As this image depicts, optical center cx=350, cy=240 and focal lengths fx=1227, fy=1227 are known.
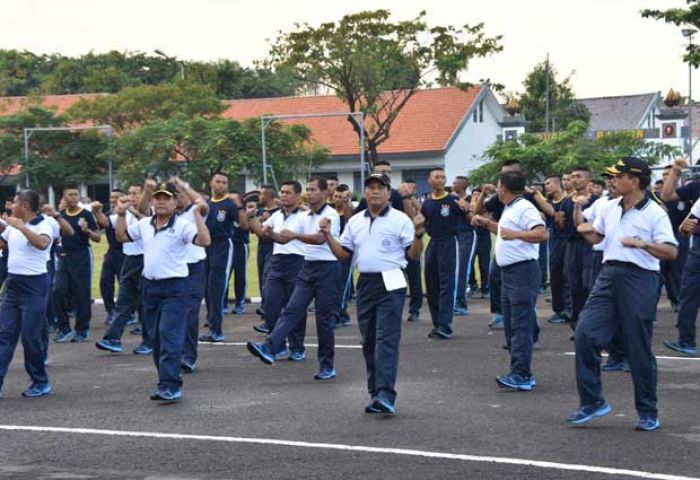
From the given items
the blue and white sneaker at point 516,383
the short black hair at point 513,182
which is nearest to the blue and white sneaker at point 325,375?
the blue and white sneaker at point 516,383

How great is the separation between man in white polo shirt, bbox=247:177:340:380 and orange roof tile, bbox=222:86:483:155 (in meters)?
50.2

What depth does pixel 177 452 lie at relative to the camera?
8492 millimetres

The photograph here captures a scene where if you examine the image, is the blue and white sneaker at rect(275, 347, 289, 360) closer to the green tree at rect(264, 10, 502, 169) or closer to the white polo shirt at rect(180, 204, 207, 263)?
the white polo shirt at rect(180, 204, 207, 263)

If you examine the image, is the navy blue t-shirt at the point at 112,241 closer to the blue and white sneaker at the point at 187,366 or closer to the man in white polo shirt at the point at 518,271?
the blue and white sneaker at the point at 187,366

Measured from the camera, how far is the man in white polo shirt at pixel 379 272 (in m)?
9.92

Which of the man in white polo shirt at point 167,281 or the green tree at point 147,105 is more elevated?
the green tree at point 147,105

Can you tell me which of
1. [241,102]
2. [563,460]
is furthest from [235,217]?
[241,102]

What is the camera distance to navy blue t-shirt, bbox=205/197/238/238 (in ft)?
51.6

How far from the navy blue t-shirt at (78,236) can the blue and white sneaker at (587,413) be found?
8.69 m

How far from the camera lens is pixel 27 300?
37.3ft

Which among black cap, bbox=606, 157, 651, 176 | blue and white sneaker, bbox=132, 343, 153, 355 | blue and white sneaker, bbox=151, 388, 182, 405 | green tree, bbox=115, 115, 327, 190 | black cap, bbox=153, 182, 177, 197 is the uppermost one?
green tree, bbox=115, 115, 327, 190

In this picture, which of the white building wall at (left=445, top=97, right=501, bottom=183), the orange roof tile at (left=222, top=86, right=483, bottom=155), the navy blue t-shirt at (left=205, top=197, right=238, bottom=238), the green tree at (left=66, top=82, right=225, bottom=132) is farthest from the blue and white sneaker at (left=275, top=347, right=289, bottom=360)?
the white building wall at (left=445, top=97, right=501, bottom=183)

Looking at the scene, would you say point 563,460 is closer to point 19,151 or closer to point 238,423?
point 238,423

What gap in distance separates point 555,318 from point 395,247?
7061 mm
